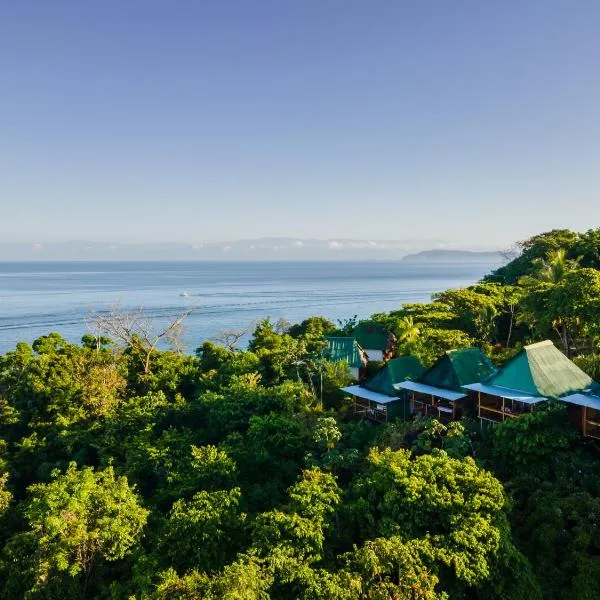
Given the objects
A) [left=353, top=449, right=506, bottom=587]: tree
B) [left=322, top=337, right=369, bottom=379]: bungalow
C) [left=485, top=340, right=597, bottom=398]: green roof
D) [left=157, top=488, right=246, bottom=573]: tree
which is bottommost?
[left=157, top=488, right=246, bottom=573]: tree

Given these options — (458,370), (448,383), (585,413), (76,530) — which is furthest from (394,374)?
(76,530)

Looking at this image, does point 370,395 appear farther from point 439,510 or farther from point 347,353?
point 439,510

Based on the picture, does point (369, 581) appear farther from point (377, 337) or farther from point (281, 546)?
point (377, 337)

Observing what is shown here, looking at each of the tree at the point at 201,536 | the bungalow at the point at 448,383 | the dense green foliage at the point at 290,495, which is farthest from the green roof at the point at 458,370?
the tree at the point at 201,536

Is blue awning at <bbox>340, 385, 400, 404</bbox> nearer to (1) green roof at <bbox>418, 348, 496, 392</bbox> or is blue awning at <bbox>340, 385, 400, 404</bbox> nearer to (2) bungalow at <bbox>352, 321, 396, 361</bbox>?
(1) green roof at <bbox>418, 348, 496, 392</bbox>

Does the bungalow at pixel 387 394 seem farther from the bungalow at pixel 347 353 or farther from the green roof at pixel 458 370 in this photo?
the bungalow at pixel 347 353

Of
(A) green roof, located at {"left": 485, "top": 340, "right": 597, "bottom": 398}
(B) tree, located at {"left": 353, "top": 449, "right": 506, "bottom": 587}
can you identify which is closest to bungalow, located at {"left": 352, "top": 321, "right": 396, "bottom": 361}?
(A) green roof, located at {"left": 485, "top": 340, "right": 597, "bottom": 398}
